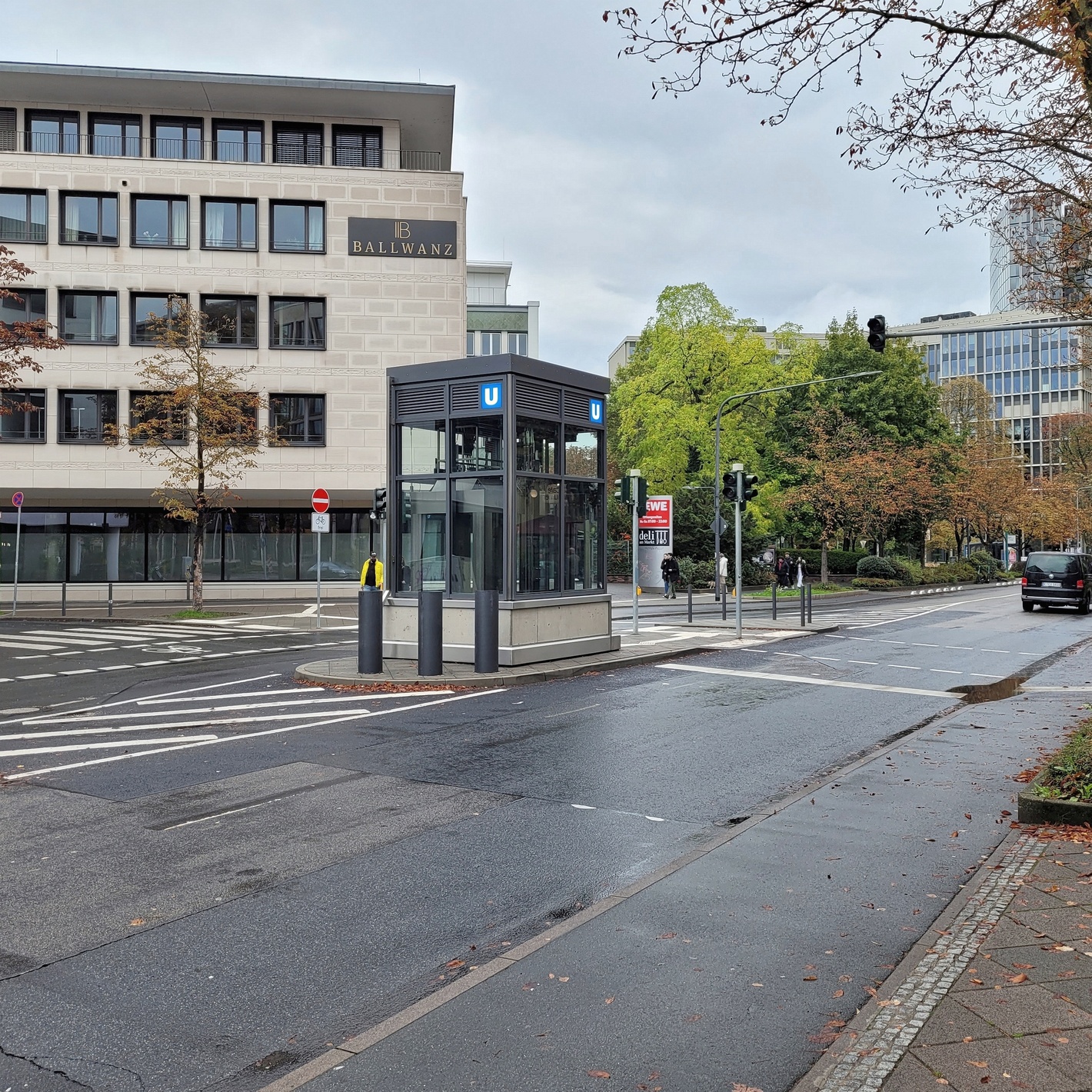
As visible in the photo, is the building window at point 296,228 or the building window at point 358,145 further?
the building window at point 358,145

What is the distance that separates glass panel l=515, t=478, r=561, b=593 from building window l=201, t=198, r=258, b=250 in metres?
25.3

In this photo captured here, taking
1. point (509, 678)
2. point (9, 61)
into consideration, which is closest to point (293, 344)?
point (9, 61)

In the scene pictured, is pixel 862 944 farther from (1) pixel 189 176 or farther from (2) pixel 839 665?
(1) pixel 189 176

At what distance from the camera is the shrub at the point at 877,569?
53719mm

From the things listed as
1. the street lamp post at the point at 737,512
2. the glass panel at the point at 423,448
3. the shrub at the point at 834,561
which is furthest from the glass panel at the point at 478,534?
the shrub at the point at 834,561

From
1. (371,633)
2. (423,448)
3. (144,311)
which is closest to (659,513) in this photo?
(144,311)

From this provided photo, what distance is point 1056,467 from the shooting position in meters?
98.9

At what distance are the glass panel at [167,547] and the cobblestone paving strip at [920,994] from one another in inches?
1397

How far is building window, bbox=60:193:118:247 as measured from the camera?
118ft

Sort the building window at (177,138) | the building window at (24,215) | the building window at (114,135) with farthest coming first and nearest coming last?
the building window at (177,138)
the building window at (114,135)
the building window at (24,215)

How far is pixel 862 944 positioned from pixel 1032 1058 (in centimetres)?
130

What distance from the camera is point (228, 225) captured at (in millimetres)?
36719

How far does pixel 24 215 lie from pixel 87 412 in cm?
710

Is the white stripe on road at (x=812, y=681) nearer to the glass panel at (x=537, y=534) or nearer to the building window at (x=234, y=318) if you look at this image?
the glass panel at (x=537, y=534)
